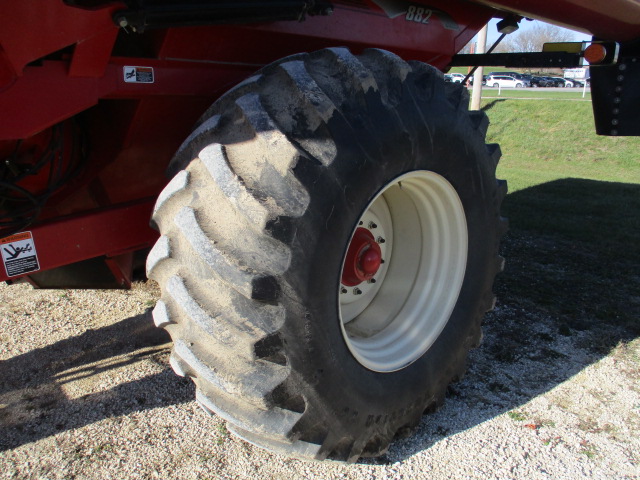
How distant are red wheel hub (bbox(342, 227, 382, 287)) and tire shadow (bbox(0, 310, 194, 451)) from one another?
1002 mm

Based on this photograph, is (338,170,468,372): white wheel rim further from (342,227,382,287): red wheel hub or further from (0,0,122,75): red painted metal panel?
(0,0,122,75): red painted metal panel

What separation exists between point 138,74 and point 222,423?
4.96 feet

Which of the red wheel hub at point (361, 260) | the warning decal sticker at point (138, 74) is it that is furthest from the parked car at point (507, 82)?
the warning decal sticker at point (138, 74)

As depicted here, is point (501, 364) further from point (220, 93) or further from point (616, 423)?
point (220, 93)

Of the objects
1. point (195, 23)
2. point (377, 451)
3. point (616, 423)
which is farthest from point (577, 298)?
point (195, 23)

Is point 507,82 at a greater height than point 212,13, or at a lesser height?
lesser

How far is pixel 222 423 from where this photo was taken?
106 inches

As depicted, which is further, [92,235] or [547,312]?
[547,312]

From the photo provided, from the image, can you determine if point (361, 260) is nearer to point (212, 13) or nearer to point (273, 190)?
point (273, 190)

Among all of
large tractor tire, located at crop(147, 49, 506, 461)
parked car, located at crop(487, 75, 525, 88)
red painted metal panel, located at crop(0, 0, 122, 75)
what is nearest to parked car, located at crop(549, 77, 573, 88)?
parked car, located at crop(487, 75, 525, 88)

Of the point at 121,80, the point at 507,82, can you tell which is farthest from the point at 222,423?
the point at 507,82

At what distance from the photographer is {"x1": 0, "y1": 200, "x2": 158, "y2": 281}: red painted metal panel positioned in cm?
223

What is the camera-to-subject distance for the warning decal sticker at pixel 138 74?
205 cm

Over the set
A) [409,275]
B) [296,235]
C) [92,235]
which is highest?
[296,235]
